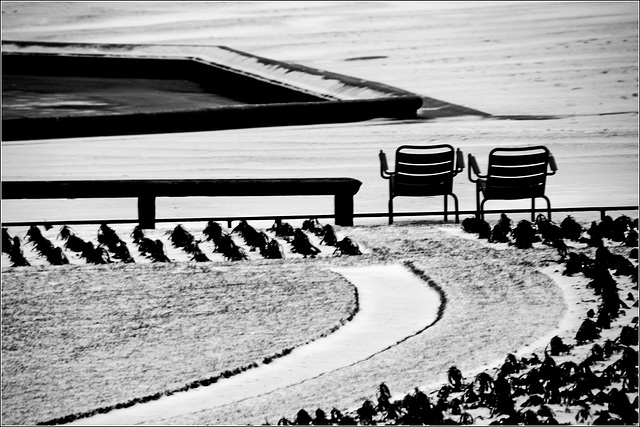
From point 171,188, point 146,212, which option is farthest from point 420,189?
point 146,212

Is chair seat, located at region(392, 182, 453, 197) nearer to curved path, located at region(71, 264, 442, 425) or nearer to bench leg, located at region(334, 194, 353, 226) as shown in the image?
bench leg, located at region(334, 194, 353, 226)

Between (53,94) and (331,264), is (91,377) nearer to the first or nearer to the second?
(331,264)

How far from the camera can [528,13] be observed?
24.0 metres

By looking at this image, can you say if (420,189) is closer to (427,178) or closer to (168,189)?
(427,178)

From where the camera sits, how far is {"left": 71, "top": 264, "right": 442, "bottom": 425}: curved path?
17.9ft

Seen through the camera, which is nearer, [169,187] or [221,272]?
[221,272]

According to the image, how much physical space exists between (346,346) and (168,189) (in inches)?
131

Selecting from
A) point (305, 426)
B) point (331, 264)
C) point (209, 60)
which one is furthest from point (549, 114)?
point (305, 426)

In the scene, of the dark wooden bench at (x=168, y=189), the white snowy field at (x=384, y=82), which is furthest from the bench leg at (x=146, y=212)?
the white snowy field at (x=384, y=82)

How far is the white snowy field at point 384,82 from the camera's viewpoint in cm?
1140

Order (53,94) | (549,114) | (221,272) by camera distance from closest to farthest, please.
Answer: (221,272) < (549,114) < (53,94)

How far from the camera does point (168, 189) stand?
925cm

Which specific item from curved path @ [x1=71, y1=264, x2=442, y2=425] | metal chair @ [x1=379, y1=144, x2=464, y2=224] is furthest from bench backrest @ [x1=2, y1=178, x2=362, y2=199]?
curved path @ [x1=71, y1=264, x2=442, y2=425]

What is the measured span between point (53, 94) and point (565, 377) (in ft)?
47.5
